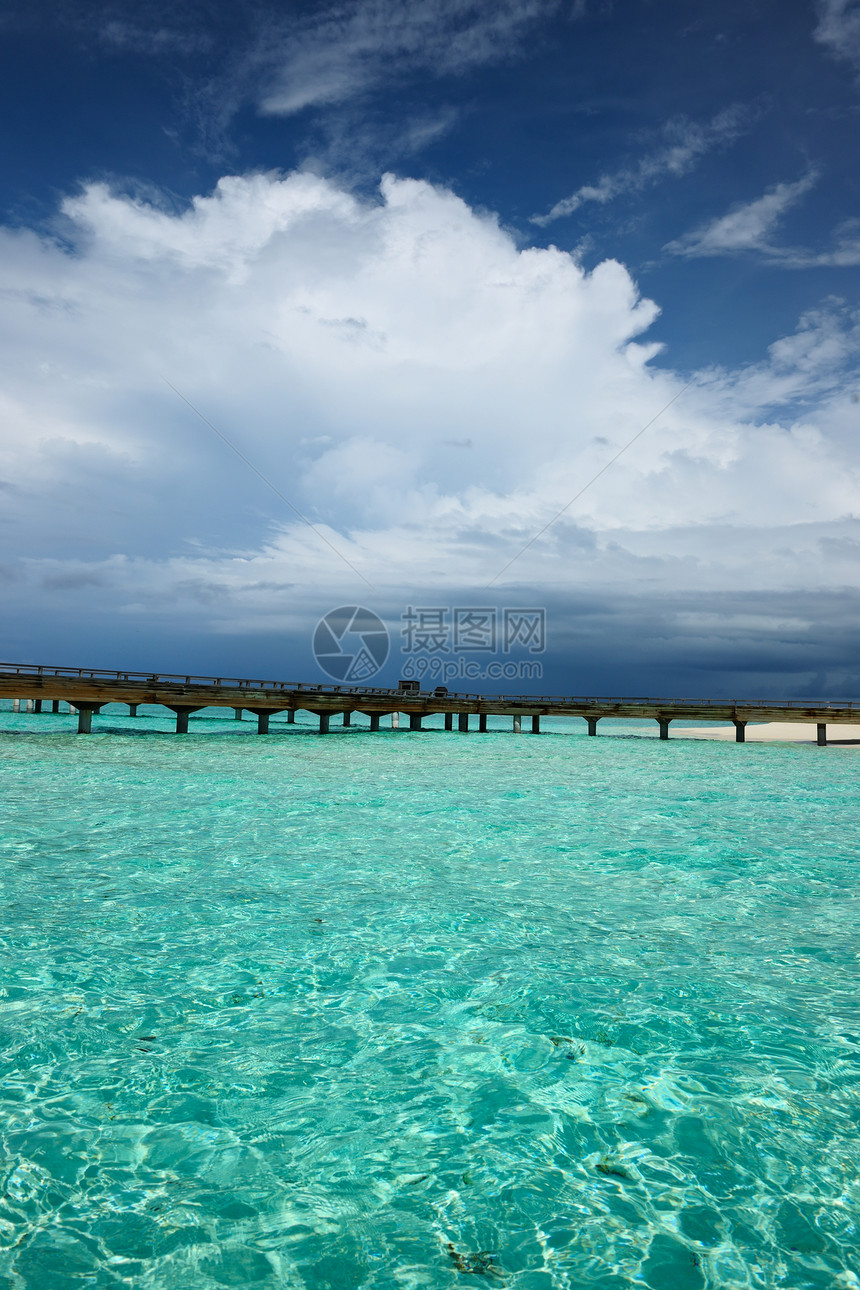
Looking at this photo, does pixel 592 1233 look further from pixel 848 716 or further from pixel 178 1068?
pixel 848 716

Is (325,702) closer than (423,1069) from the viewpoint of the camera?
No

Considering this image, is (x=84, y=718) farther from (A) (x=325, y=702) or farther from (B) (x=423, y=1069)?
(B) (x=423, y=1069)

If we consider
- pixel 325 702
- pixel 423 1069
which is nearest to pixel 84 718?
pixel 325 702

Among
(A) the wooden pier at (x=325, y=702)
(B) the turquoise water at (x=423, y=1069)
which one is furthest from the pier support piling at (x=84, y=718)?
(B) the turquoise water at (x=423, y=1069)

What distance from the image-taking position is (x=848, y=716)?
5194 cm

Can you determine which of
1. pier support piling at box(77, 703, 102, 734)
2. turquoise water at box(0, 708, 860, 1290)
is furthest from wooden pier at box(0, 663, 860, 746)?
turquoise water at box(0, 708, 860, 1290)

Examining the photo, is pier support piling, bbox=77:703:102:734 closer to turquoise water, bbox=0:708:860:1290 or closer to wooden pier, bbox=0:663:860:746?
wooden pier, bbox=0:663:860:746

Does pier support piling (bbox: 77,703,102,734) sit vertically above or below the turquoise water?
above

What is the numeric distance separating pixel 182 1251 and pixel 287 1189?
2.18 ft

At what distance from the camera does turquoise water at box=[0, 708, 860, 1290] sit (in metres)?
3.57

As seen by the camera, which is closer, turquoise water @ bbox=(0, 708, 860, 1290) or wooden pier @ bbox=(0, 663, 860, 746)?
turquoise water @ bbox=(0, 708, 860, 1290)

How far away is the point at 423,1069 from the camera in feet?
17.3

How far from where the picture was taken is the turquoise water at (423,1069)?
3.57 meters

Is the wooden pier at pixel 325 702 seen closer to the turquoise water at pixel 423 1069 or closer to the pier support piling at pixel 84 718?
the pier support piling at pixel 84 718
